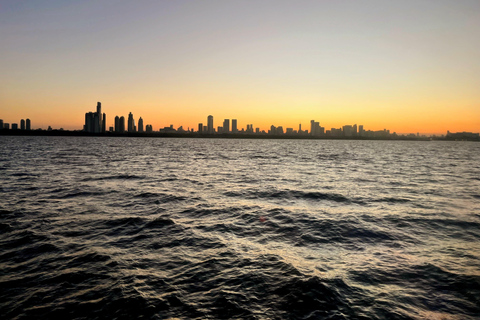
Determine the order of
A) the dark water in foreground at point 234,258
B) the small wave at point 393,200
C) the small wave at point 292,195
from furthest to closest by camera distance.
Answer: the small wave at point 292,195, the small wave at point 393,200, the dark water in foreground at point 234,258

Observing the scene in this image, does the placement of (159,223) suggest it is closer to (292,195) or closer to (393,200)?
(292,195)

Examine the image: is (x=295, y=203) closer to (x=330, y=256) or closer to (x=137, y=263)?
(x=330, y=256)

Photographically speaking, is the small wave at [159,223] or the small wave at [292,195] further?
the small wave at [292,195]

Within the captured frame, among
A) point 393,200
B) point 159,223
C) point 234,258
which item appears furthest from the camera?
point 393,200

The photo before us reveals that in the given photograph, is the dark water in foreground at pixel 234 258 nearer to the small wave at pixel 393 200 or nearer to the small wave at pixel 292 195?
the small wave at pixel 393 200

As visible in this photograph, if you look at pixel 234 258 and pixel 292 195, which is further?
pixel 292 195

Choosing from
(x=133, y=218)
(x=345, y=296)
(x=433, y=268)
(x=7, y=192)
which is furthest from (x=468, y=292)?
(x=7, y=192)

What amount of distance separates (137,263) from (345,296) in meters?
6.65

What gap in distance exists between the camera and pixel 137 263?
9.58 m

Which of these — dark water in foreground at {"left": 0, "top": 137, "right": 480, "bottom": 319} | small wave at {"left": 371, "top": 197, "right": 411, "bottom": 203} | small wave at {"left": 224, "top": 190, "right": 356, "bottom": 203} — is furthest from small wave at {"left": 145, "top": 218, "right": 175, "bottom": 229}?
small wave at {"left": 371, "top": 197, "right": 411, "bottom": 203}

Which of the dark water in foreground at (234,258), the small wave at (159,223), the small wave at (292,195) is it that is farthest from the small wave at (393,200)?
the small wave at (159,223)

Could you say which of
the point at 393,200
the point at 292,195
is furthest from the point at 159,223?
the point at 393,200

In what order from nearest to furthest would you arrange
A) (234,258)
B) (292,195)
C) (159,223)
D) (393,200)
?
(234,258)
(159,223)
(393,200)
(292,195)

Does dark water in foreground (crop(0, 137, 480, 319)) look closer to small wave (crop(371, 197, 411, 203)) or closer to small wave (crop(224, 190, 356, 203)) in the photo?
small wave (crop(371, 197, 411, 203))
